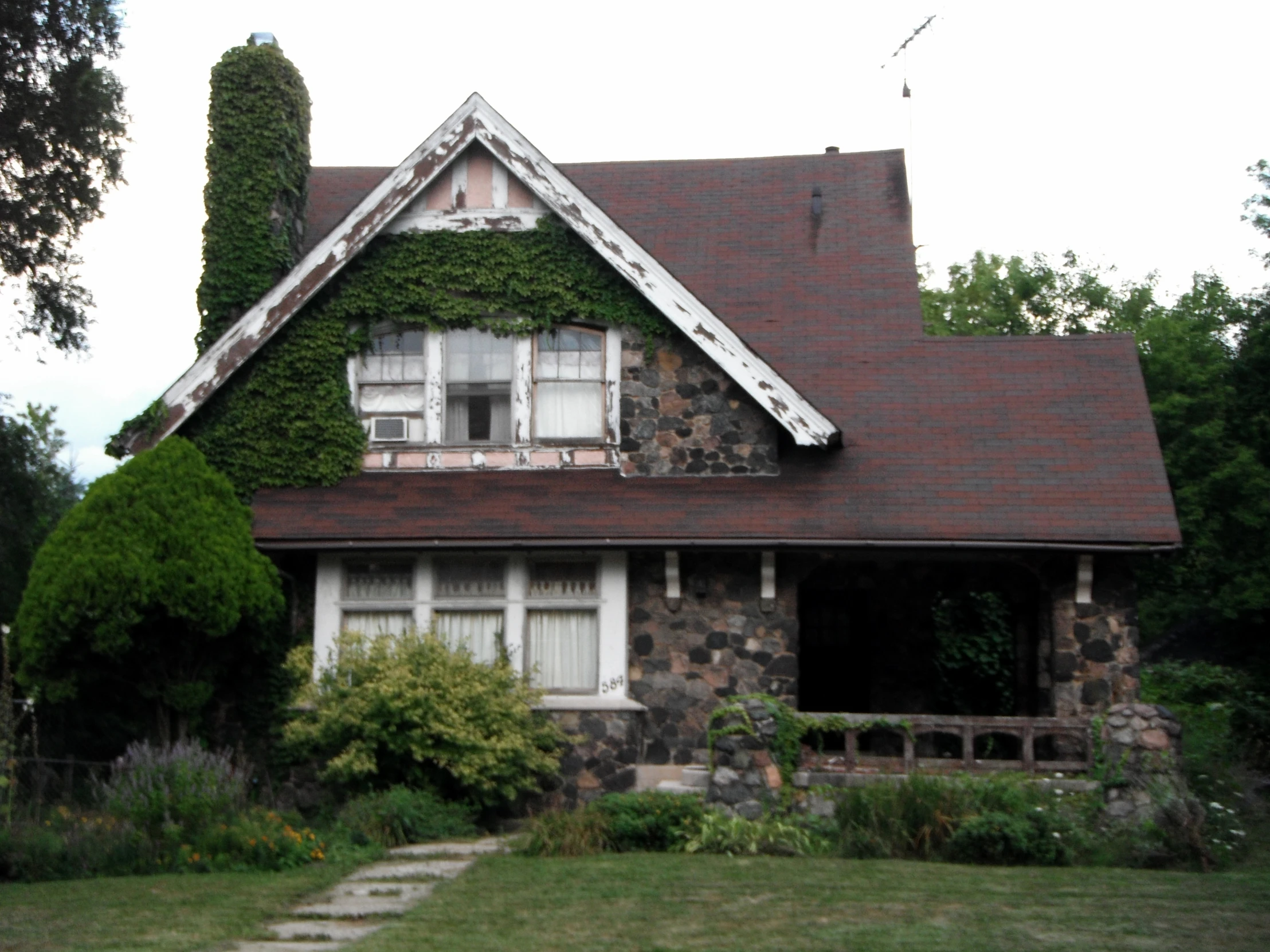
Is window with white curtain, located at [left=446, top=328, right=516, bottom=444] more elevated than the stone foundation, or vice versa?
window with white curtain, located at [left=446, top=328, right=516, bottom=444]

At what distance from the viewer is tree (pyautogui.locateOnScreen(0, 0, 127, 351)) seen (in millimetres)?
19797

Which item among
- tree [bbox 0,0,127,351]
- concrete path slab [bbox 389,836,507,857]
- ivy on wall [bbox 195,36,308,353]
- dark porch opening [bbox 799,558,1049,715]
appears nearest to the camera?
concrete path slab [bbox 389,836,507,857]

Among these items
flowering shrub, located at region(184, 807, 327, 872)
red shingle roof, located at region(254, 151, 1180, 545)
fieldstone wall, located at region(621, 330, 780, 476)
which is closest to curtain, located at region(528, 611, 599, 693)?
red shingle roof, located at region(254, 151, 1180, 545)

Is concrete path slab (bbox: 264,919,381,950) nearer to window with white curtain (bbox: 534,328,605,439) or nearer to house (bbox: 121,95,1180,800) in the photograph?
house (bbox: 121,95,1180,800)

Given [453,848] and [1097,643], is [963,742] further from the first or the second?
[453,848]

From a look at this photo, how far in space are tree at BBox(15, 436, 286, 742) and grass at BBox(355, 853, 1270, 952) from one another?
4.11 meters

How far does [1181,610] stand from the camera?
1385 inches

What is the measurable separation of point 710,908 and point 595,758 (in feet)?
16.4

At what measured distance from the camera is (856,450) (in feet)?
50.1

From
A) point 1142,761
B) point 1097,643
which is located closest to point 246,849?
point 1142,761

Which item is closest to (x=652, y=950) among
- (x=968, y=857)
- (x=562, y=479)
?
(x=968, y=857)

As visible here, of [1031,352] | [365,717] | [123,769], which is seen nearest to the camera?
[123,769]

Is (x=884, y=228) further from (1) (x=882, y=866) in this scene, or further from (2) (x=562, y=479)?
(1) (x=882, y=866)

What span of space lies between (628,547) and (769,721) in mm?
2546
